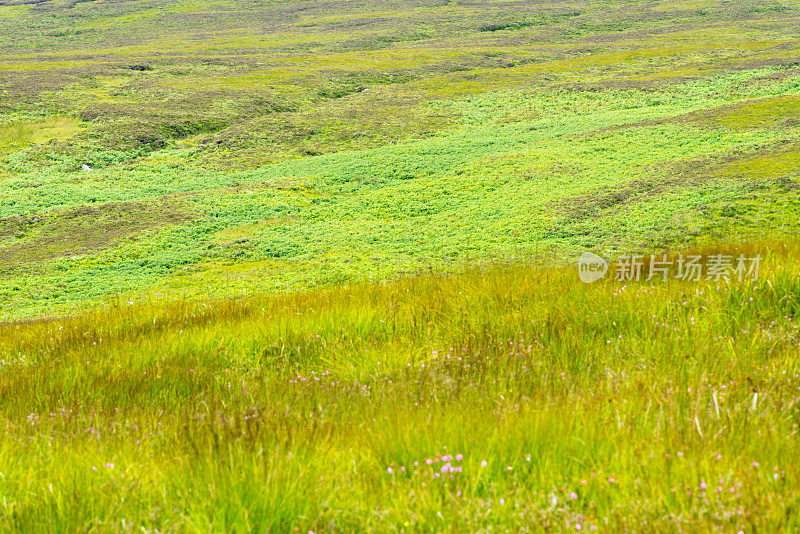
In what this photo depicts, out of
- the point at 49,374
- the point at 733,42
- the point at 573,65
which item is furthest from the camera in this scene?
the point at 733,42

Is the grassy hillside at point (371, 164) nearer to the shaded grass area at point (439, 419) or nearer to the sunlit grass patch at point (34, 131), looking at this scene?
the sunlit grass patch at point (34, 131)

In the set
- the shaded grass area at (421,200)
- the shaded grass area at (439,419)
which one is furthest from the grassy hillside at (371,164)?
the shaded grass area at (439,419)

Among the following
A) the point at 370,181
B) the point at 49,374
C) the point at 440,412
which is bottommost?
the point at 370,181

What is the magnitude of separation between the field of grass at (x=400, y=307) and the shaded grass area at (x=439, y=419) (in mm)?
21

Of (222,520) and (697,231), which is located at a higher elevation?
(222,520)

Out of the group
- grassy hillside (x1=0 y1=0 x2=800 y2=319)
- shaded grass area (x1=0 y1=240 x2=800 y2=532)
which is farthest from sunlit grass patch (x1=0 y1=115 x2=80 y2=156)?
shaded grass area (x1=0 y1=240 x2=800 y2=532)

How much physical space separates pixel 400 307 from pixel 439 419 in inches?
116

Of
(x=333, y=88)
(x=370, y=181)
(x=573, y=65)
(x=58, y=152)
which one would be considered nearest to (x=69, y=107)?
(x=58, y=152)

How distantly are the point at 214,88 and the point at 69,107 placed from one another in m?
12.4

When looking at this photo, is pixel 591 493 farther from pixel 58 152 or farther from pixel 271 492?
pixel 58 152

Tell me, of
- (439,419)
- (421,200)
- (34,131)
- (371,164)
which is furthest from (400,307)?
(34,131)

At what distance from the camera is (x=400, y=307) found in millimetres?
6070

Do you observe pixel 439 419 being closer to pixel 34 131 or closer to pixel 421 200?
pixel 421 200

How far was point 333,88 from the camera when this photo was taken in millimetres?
57469
